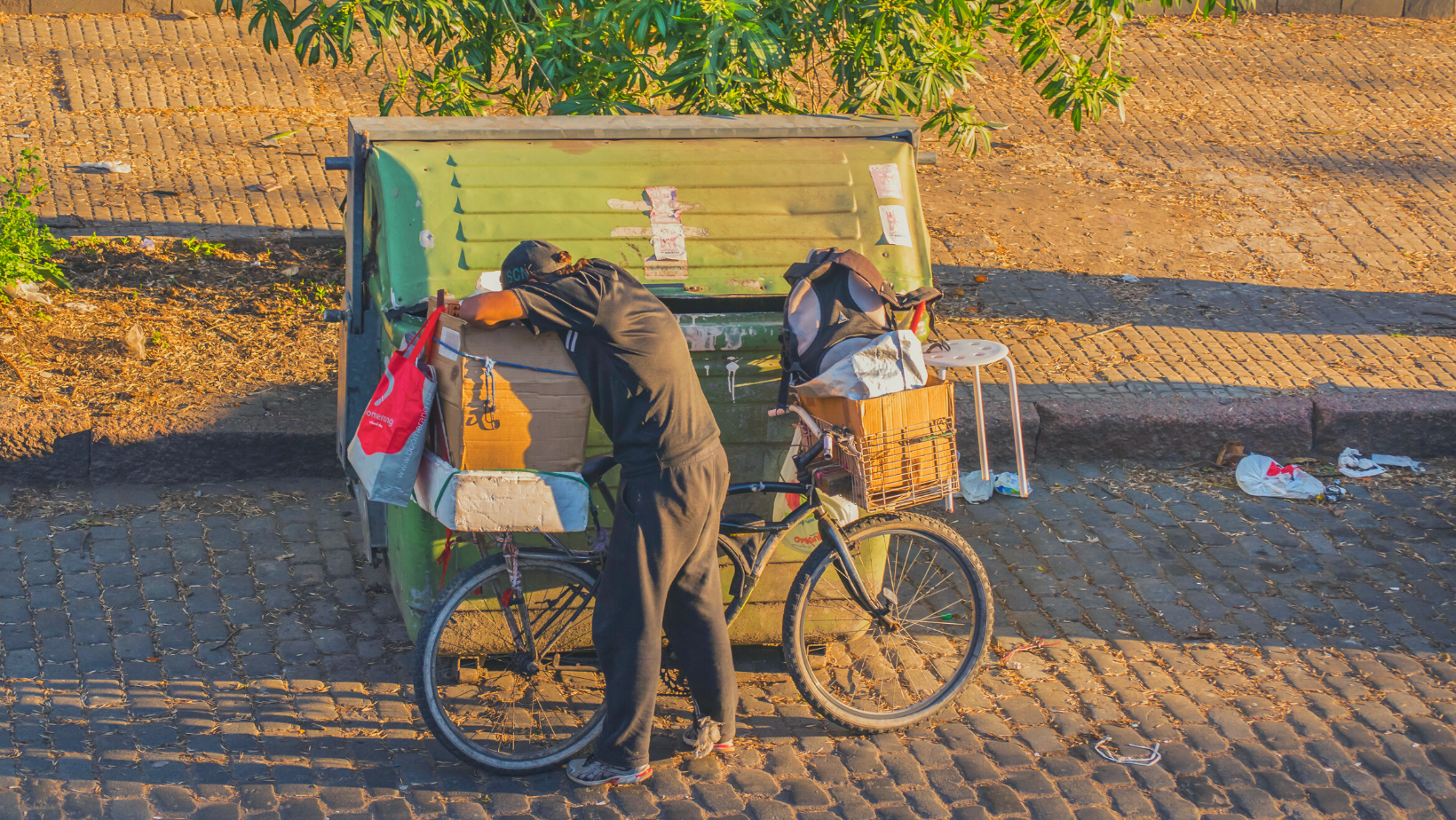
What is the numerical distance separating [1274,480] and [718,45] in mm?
3321

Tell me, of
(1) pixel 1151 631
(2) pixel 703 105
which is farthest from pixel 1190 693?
(2) pixel 703 105

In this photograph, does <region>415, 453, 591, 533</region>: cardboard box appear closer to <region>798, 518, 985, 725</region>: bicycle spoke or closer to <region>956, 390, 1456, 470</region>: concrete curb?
<region>798, 518, 985, 725</region>: bicycle spoke

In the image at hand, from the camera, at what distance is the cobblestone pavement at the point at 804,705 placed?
3.89 m

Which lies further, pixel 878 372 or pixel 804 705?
pixel 804 705

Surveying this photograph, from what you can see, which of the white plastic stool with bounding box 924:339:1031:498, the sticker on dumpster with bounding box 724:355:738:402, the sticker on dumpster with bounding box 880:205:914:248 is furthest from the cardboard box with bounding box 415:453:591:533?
the sticker on dumpster with bounding box 880:205:914:248

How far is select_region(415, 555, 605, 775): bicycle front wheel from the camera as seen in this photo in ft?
12.7

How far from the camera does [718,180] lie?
14.6 ft

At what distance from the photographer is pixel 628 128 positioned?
4.58 m

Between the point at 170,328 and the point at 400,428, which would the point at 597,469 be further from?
the point at 170,328

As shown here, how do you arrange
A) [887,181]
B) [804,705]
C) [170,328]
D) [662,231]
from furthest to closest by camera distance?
[170,328] → [887,181] → [804,705] → [662,231]

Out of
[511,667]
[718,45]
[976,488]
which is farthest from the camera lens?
[976,488]

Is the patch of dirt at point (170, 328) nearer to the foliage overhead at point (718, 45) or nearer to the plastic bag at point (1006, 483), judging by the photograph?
the foliage overhead at point (718, 45)

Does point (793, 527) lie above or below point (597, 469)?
below

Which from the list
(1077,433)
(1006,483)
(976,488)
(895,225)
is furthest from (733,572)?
(1077,433)
